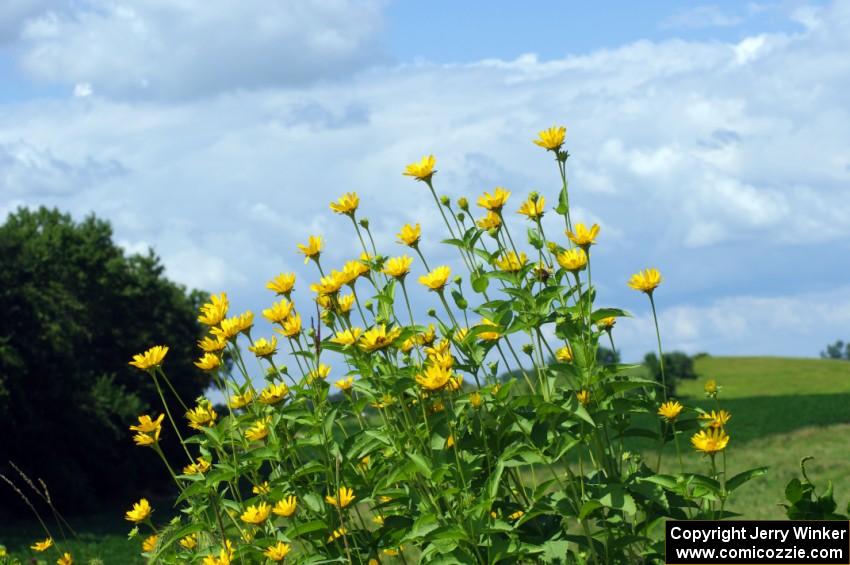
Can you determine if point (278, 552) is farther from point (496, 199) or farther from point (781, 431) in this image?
point (781, 431)

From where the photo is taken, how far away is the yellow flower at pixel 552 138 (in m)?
4.41

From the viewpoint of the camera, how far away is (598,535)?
161 inches

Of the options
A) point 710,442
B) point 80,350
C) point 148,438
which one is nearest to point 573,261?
point 710,442

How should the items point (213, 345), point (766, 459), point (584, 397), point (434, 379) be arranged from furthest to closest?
point (766, 459) → point (213, 345) → point (584, 397) → point (434, 379)

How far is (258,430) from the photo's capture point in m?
4.39

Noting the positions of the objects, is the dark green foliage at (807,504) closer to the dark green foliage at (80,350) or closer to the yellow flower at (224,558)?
the yellow flower at (224,558)

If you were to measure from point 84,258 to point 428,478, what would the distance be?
3337 centimetres

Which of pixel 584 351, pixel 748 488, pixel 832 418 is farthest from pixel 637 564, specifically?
pixel 832 418

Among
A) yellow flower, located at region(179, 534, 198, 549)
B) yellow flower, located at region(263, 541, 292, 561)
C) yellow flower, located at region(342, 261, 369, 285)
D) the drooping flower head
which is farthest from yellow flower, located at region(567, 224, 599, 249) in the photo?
yellow flower, located at region(179, 534, 198, 549)

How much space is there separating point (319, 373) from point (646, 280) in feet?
4.61

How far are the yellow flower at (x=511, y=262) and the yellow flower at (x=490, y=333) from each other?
22cm

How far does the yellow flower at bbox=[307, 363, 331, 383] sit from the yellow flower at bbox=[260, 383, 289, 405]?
12 centimetres

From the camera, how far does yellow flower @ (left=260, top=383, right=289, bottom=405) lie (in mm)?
4230

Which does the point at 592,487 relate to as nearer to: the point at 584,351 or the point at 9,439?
the point at 584,351
